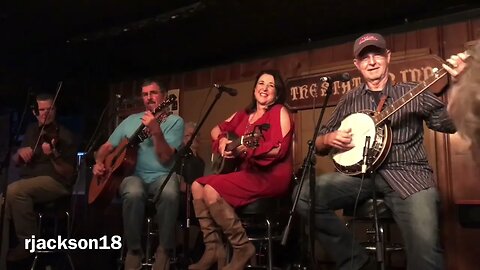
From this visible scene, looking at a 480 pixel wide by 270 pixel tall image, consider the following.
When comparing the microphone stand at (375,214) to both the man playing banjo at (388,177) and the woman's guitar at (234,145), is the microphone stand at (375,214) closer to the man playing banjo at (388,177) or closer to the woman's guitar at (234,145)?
the man playing banjo at (388,177)

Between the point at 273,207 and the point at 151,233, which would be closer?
the point at 273,207

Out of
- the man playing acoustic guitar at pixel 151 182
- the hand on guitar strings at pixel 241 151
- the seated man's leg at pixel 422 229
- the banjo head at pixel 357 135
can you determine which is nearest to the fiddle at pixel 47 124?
the man playing acoustic guitar at pixel 151 182

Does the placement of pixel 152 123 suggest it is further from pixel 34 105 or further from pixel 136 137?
pixel 34 105

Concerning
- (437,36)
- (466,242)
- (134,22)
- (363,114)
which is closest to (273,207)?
(363,114)

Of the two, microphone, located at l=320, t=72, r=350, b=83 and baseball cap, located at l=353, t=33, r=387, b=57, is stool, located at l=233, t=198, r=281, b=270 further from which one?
baseball cap, located at l=353, t=33, r=387, b=57

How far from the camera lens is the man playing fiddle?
3092 millimetres

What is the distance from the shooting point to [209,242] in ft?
8.71

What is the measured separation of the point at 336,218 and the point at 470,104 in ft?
5.83

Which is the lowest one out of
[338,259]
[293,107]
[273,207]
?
[338,259]

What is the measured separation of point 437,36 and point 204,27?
1.63 metres

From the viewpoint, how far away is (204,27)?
367cm

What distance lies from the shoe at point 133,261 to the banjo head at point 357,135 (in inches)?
50.0

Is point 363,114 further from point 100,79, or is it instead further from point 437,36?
point 100,79

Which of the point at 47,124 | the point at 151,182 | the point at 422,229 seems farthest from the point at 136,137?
the point at 422,229
